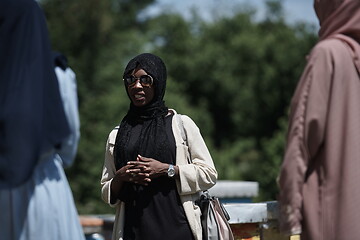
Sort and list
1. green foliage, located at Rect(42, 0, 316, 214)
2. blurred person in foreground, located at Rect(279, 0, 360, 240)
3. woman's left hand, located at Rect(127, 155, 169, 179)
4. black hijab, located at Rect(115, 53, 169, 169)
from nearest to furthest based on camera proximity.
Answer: blurred person in foreground, located at Rect(279, 0, 360, 240) < woman's left hand, located at Rect(127, 155, 169, 179) < black hijab, located at Rect(115, 53, 169, 169) < green foliage, located at Rect(42, 0, 316, 214)

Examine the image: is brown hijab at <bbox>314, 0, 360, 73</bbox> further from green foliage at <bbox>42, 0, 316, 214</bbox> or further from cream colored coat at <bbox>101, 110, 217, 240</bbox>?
green foliage at <bbox>42, 0, 316, 214</bbox>

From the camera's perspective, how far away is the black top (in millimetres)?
4051

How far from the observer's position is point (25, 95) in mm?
3100

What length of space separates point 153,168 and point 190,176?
22cm

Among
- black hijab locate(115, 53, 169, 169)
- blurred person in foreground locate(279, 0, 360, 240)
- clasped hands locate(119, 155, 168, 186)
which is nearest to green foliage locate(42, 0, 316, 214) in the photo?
black hijab locate(115, 53, 169, 169)

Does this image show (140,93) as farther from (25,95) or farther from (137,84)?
(25,95)

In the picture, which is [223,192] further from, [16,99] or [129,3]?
→ [129,3]

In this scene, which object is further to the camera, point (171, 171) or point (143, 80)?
point (143, 80)

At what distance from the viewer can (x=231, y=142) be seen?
3191 centimetres

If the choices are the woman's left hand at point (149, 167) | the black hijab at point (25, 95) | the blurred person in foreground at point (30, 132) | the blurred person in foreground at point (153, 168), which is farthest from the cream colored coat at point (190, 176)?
the black hijab at point (25, 95)

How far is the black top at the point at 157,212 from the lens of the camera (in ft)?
13.3

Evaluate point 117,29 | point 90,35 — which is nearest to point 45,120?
point 90,35

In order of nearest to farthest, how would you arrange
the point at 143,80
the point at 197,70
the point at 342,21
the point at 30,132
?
the point at 30,132 → the point at 342,21 → the point at 143,80 → the point at 197,70

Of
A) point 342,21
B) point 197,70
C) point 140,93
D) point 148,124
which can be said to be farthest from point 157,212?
point 197,70
